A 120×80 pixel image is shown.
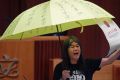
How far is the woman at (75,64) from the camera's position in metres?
4.32

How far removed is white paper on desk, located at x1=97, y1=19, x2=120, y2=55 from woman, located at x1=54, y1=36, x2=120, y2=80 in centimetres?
24

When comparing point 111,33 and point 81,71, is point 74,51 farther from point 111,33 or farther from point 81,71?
point 111,33

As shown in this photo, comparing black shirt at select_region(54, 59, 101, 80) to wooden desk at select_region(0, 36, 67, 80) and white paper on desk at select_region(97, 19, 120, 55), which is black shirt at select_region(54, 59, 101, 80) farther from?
wooden desk at select_region(0, 36, 67, 80)

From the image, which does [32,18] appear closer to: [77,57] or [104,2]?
[77,57]

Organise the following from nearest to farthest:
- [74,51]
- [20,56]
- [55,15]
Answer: [55,15] → [74,51] → [20,56]

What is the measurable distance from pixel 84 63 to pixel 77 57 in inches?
3.9

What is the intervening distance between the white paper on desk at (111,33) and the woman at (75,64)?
24cm

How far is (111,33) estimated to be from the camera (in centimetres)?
409

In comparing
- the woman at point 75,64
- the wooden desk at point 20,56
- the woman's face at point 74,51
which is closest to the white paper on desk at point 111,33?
the woman at point 75,64

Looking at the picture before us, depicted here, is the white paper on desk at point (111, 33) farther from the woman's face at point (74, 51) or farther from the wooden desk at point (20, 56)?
the wooden desk at point (20, 56)

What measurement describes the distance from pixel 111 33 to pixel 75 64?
1.71ft

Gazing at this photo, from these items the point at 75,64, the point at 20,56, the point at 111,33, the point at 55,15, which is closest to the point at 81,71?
the point at 75,64

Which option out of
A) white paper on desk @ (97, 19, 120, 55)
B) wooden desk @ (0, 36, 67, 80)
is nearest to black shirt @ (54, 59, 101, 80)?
white paper on desk @ (97, 19, 120, 55)

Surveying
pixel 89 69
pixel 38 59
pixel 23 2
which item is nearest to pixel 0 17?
pixel 23 2
